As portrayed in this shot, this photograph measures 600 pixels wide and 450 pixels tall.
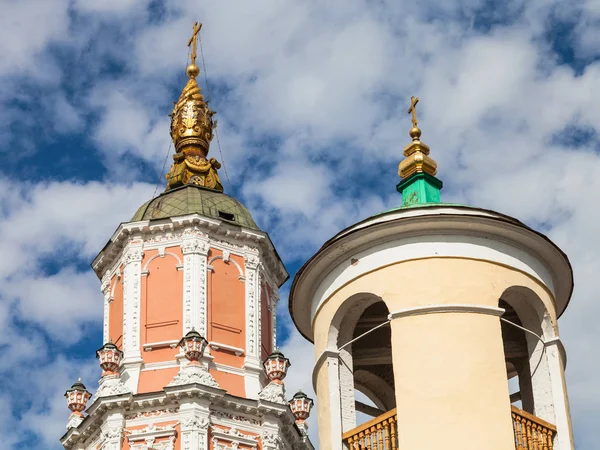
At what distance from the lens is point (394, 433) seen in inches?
672

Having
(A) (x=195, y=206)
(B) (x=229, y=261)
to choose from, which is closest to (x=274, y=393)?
(B) (x=229, y=261)

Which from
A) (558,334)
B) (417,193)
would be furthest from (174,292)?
(558,334)

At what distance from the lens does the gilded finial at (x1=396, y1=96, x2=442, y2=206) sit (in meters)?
20.2

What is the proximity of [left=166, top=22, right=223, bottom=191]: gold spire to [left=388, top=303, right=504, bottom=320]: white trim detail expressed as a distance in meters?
25.5

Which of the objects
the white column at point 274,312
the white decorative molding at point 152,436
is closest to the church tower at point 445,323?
the white decorative molding at point 152,436

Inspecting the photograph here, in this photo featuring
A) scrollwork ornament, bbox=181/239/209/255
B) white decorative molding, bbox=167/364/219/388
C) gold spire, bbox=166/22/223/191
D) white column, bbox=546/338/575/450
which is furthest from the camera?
gold spire, bbox=166/22/223/191

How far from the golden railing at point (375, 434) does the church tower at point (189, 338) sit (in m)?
17.6

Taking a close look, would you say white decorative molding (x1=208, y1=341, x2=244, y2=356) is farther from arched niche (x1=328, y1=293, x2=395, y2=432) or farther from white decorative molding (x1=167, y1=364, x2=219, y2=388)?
arched niche (x1=328, y1=293, x2=395, y2=432)

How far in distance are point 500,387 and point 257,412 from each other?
65.4 ft

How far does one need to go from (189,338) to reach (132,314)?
9.00 ft

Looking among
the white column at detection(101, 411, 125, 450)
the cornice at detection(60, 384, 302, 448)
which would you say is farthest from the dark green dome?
the white column at detection(101, 411, 125, 450)

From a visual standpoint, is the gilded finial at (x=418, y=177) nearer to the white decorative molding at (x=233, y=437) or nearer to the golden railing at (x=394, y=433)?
the golden railing at (x=394, y=433)

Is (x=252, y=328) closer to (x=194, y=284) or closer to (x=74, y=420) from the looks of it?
(x=194, y=284)

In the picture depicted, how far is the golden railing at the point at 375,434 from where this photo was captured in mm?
17062
